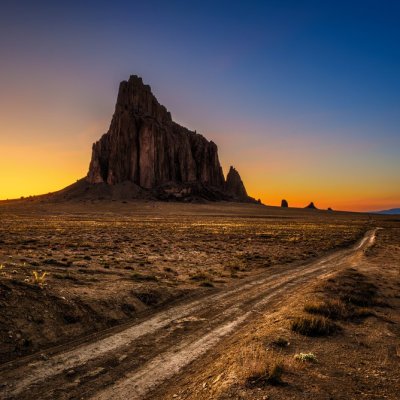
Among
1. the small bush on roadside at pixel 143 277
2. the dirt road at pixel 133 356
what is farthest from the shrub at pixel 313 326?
the small bush on roadside at pixel 143 277

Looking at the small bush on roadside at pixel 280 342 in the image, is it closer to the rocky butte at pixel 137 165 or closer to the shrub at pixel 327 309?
the shrub at pixel 327 309

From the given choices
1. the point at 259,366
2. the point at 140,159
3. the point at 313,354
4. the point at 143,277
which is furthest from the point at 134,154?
the point at 259,366

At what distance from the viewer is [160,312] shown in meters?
11.9

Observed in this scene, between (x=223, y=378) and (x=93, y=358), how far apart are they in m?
3.19

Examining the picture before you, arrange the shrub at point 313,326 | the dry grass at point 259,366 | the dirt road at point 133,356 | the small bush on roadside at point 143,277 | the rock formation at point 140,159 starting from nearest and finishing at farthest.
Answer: the dirt road at point 133,356, the dry grass at point 259,366, the shrub at point 313,326, the small bush on roadside at point 143,277, the rock formation at point 140,159

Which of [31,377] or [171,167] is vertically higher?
[171,167]

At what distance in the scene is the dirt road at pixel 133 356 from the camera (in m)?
6.44

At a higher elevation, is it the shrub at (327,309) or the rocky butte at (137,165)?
the rocky butte at (137,165)

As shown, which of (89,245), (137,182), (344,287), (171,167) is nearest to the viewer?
(344,287)

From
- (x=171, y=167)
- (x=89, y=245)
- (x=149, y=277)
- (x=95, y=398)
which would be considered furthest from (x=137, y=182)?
(x=95, y=398)

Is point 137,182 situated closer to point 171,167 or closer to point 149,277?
point 171,167

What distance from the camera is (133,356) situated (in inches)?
312

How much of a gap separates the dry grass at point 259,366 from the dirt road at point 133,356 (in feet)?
3.87

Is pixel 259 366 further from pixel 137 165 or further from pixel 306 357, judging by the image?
pixel 137 165
